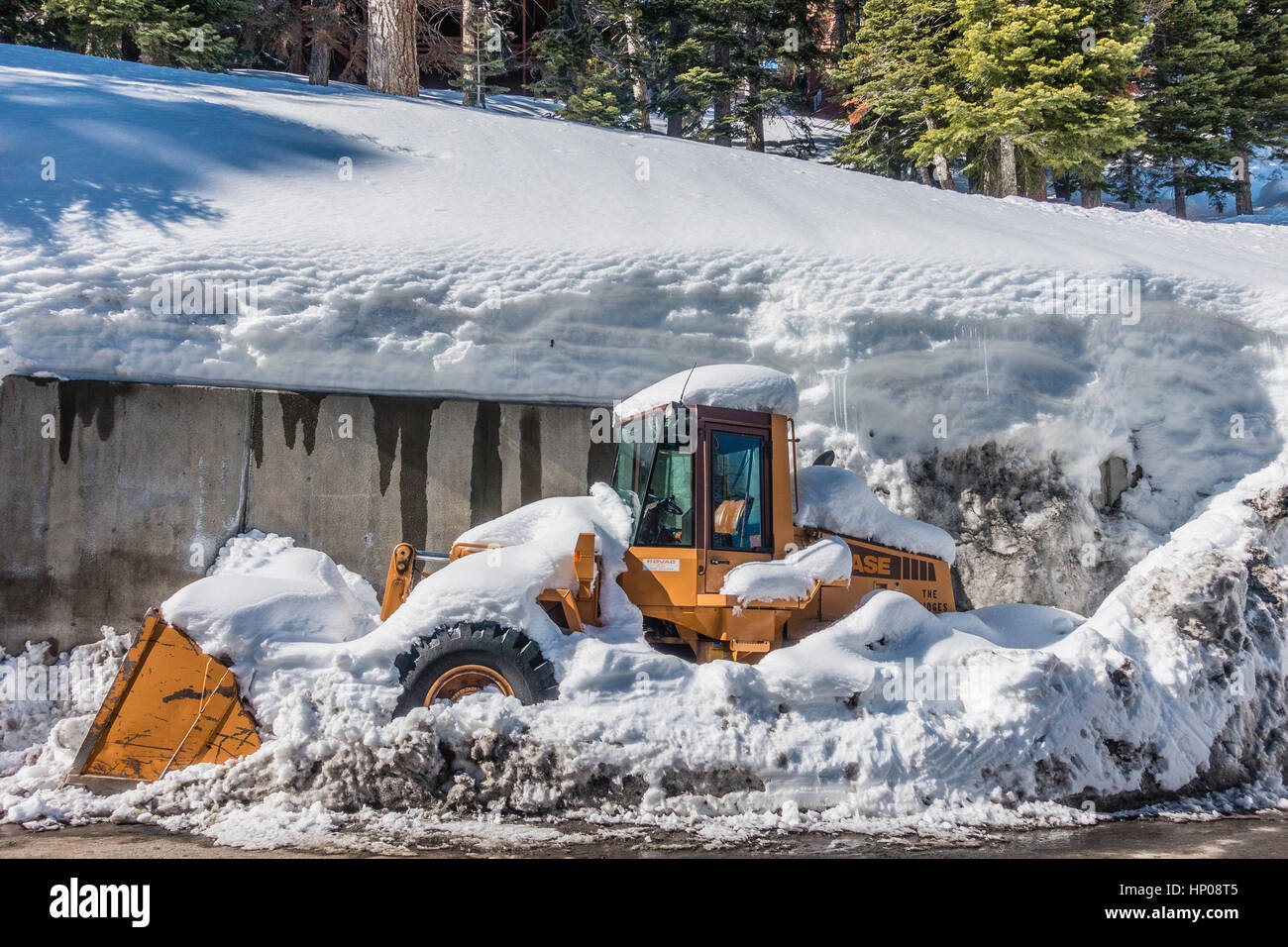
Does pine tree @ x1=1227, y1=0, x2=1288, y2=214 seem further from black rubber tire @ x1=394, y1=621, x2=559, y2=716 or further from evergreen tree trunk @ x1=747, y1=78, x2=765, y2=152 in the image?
black rubber tire @ x1=394, y1=621, x2=559, y2=716

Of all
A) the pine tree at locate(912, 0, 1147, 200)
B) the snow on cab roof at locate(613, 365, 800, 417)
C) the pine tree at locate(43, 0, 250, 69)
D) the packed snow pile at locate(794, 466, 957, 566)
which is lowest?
the packed snow pile at locate(794, 466, 957, 566)

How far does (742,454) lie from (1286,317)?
24.0 feet

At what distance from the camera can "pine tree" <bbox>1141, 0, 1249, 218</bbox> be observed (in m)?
20.9

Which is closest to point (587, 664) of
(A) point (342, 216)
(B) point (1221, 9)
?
(A) point (342, 216)

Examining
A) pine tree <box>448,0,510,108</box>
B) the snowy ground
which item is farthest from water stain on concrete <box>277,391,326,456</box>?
pine tree <box>448,0,510,108</box>

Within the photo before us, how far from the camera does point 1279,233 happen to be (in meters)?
13.0

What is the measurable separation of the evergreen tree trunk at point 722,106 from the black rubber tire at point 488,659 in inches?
626

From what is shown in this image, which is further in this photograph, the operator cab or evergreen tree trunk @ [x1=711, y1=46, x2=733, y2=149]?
evergreen tree trunk @ [x1=711, y1=46, x2=733, y2=149]

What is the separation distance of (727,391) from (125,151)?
8.43 metres

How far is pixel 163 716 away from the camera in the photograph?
4918mm

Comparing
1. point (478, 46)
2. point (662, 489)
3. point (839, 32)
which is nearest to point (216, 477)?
point (662, 489)

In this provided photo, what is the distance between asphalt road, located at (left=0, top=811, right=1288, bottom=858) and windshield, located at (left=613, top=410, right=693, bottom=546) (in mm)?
1948

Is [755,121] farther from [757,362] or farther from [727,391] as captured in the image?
[727,391]

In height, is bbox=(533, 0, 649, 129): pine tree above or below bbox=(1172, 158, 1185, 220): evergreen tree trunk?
above
